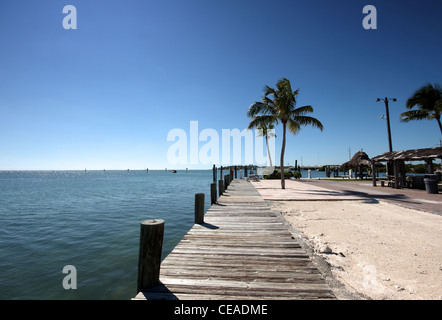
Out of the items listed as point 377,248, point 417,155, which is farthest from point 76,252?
point 417,155

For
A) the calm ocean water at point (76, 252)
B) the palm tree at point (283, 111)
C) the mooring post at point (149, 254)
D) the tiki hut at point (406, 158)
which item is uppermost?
the palm tree at point (283, 111)

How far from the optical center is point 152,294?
2.72m

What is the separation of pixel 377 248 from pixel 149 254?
5286 mm

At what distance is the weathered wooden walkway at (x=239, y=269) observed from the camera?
9.00ft

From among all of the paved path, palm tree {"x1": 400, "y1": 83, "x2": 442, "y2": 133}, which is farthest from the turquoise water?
palm tree {"x1": 400, "y1": 83, "x2": 442, "y2": 133}

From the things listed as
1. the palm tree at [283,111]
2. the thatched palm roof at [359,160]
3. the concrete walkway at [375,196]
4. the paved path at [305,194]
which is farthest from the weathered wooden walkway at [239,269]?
the thatched palm roof at [359,160]

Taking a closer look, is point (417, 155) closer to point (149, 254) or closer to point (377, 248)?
point (377, 248)

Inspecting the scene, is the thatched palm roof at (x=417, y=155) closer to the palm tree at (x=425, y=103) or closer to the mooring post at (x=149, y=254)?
the palm tree at (x=425, y=103)

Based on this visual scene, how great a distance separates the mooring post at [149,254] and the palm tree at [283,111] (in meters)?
15.2

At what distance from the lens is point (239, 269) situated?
3.39m

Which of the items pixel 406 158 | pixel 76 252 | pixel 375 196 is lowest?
pixel 76 252

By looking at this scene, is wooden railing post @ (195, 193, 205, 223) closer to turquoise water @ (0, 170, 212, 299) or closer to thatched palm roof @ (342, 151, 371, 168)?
turquoise water @ (0, 170, 212, 299)

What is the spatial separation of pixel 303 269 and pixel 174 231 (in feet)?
24.5
